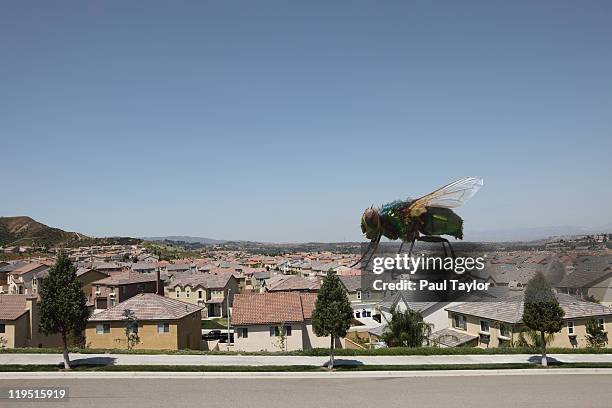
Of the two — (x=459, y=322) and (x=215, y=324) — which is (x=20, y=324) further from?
(x=459, y=322)

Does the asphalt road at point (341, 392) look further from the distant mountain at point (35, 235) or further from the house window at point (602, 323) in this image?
the distant mountain at point (35, 235)

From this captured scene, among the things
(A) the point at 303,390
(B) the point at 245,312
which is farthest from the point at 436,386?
(B) the point at 245,312

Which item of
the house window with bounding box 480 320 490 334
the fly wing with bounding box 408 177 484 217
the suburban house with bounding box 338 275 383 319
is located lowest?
the suburban house with bounding box 338 275 383 319

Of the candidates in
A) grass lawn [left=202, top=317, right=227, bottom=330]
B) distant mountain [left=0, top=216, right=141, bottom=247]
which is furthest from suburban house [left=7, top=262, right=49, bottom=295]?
distant mountain [left=0, top=216, right=141, bottom=247]

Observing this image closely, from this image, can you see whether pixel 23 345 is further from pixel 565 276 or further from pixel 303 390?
pixel 565 276

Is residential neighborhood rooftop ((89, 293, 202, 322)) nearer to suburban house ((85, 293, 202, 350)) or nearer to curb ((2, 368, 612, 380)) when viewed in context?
suburban house ((85, 293, 202, 350))

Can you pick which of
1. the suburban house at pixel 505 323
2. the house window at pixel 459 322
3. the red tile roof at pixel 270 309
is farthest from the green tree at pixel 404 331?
the house window at pixel 459 322
